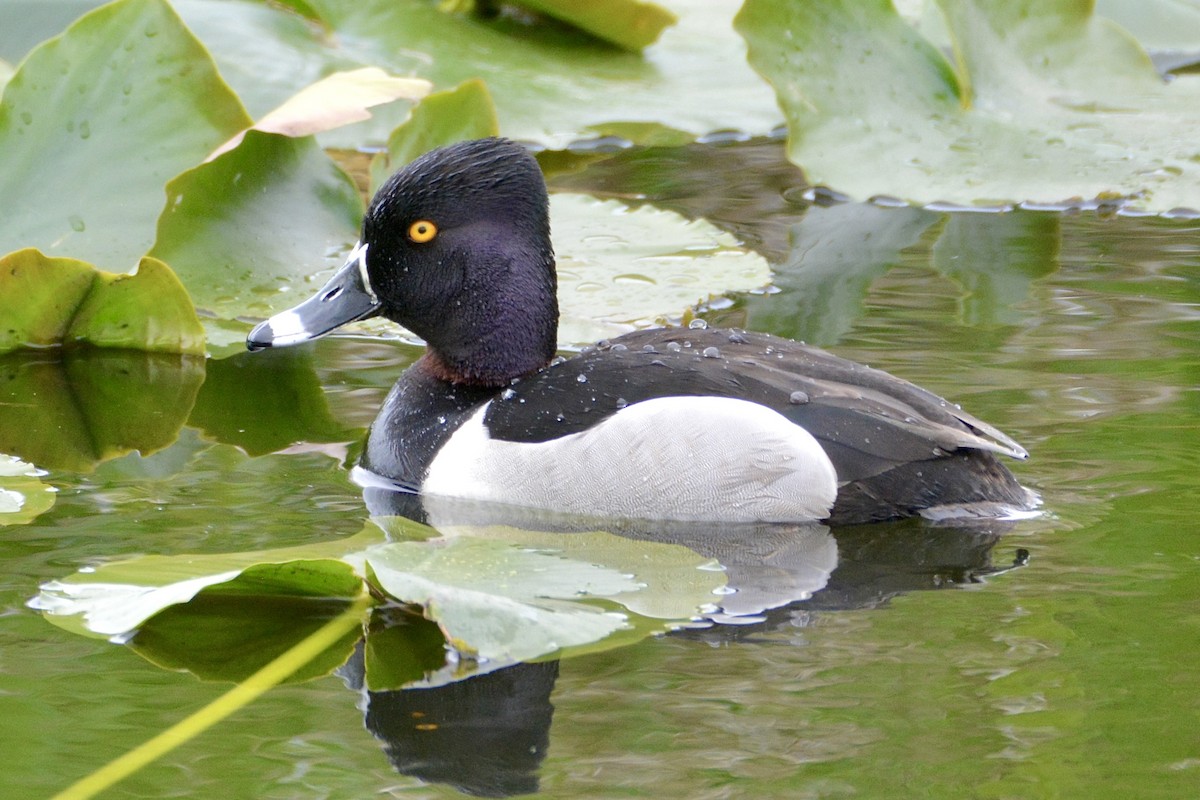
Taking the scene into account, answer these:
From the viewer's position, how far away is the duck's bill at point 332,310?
5234 mm

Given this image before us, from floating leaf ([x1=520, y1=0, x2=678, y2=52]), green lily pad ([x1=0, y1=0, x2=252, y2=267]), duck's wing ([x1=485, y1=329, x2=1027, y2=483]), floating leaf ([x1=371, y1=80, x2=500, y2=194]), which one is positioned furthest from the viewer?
floating leaf ([x1=520, y1=0, x2=678, y2=52])

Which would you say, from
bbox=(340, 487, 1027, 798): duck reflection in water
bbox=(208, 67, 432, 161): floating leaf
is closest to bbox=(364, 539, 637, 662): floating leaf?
bbox=(340, 487, 1027, 798): duck reflection in water

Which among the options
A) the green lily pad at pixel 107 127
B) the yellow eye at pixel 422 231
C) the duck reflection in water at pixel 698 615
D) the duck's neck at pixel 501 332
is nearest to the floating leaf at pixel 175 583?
the duck reflection in water at pixel 698 615

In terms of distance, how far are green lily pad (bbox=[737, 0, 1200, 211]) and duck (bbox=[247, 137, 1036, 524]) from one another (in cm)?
243

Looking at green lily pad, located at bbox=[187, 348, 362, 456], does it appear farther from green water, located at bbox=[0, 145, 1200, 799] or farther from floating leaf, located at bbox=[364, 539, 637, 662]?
floating leaf, located at bbox=[364, 539, 637, 662]

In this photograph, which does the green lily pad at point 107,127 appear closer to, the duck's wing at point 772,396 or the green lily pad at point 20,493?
the green lily pad at point 20,493

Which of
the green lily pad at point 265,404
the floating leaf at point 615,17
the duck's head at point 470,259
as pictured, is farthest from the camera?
the floating leaf at point 615,17

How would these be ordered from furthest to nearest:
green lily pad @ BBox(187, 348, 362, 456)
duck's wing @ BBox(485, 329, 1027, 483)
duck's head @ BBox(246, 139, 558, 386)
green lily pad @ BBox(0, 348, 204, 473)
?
green lily pad @ BBox(187, 348, 362, 456), green lily pad @ BBox(0, 348, 204, 473), duck's head @ BBox(246, 139, 558, 386), duck's wing @ BBox(485, 329, 1027, 483)

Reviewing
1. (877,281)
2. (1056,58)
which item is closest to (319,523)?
(877,281)

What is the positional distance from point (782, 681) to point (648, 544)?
925 mm

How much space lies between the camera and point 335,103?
5.79m

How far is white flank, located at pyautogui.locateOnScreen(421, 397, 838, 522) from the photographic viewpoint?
14.8 feet

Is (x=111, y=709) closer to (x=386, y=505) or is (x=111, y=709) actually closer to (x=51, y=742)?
(x=51, y=742)

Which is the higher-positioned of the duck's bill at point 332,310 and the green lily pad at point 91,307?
the duck's bill at point 332,310
